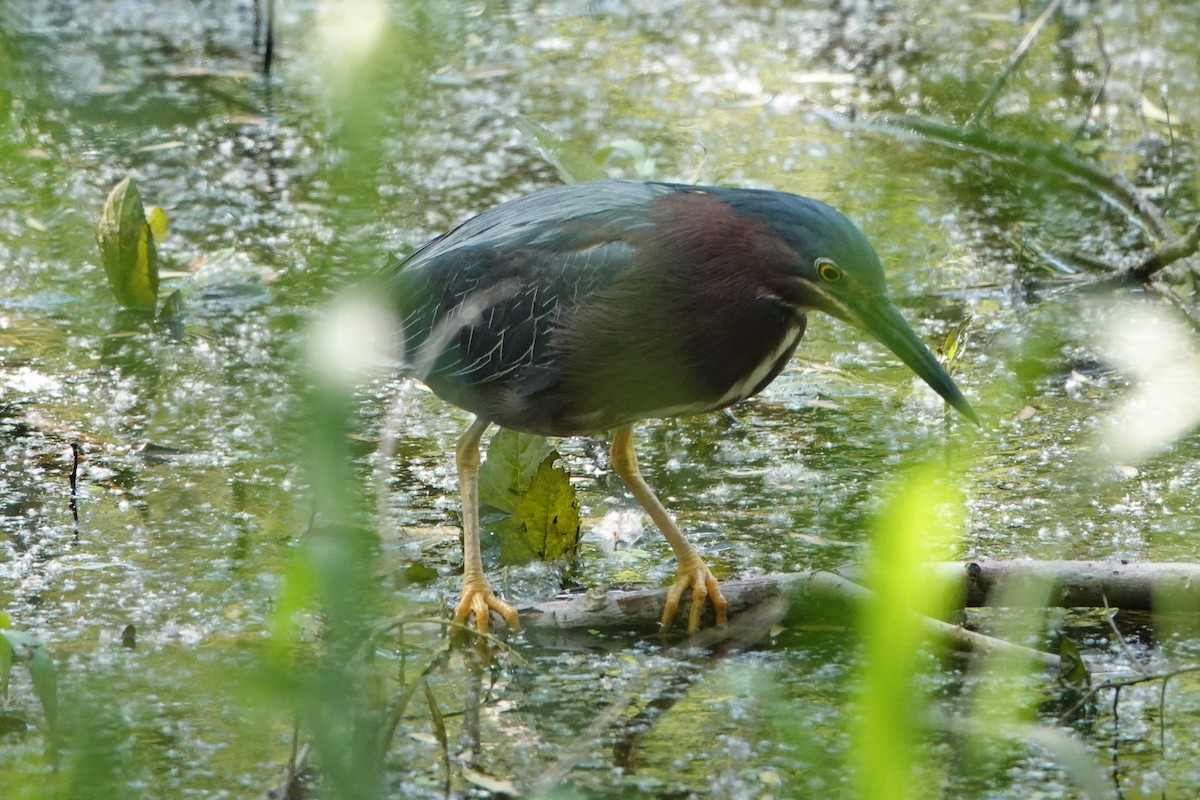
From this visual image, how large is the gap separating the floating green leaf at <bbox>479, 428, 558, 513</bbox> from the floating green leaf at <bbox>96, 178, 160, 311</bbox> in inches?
71.3

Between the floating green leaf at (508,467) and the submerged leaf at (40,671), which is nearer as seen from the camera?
the submerged leaf at (40,671)

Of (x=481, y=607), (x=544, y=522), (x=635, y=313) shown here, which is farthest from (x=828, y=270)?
(x=481, y=607)

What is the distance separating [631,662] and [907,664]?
2.33 meters

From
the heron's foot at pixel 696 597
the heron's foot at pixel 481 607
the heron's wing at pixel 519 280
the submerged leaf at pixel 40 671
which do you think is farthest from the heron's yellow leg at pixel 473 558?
the submerged leaf at pixel 40 671

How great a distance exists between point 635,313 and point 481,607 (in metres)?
0.78

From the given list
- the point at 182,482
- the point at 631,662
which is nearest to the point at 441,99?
the point at 182,482

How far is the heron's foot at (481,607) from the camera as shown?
3.43 meters

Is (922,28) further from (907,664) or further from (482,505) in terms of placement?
(907,664)

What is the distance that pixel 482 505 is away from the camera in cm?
397

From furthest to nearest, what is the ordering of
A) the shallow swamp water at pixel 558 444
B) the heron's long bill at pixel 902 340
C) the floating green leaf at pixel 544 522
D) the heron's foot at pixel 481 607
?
1. the floating green leaf at pixel 544 522
2. the heron's foot at pixel 481 607
3. the heron's long bill at pixel 902 340
4. the shallow swamp water at pixel 558 444

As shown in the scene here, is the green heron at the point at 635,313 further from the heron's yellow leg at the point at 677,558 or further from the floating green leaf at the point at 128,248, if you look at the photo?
the floating green leaf at the point at 128,248

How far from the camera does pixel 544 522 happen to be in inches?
147

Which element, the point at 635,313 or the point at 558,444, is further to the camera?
the point at 558,444

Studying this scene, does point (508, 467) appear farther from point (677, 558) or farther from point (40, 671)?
point (40, 671)
